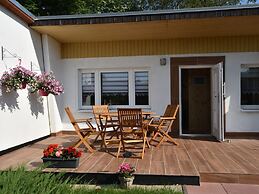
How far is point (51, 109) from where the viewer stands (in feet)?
26.4

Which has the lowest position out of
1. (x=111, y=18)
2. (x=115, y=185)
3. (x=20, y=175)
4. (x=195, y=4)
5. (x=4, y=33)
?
(x=115, y=185)

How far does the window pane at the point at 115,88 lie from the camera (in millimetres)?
8742

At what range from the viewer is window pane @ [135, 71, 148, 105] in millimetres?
8614

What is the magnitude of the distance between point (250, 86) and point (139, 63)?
3159 mm

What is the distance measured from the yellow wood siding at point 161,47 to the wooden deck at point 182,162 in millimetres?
2707

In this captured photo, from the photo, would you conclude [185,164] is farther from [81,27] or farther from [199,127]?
[199,127]

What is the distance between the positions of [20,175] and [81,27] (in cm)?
489

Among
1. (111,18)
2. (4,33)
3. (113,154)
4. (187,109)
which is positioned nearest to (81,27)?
(111,18)

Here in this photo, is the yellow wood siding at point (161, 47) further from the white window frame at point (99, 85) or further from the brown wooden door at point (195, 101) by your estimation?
the brown wooden door at point (195, 101)

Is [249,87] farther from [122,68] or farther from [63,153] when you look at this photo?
[63,153]

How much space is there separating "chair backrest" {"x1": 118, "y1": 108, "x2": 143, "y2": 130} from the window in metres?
3.99

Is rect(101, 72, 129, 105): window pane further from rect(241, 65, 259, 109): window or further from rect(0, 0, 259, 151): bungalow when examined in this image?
rect(241, 65, 259, 109): window

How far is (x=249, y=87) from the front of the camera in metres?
8.23

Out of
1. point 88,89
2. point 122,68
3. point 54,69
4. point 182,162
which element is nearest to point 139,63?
point 122,68
